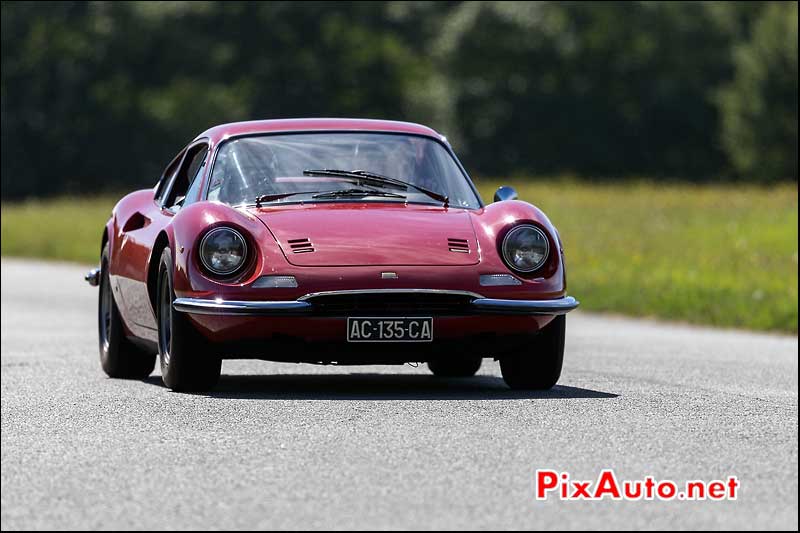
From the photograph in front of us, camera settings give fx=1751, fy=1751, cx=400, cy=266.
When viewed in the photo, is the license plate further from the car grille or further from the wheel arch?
the wheel arch

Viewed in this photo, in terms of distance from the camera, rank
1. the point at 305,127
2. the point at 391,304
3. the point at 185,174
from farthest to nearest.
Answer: the point at 185,174 < the point at 305,127 < the point at 391,304

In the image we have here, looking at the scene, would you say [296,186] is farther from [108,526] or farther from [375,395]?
[108,526]

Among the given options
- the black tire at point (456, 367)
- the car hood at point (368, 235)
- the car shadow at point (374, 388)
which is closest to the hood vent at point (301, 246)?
the car hood at point (368, 235)

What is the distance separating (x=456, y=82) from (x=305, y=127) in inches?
2539

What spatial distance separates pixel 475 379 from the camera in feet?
33.3

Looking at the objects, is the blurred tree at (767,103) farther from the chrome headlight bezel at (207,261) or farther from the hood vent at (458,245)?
the chrome headlight bezel at (207,261)

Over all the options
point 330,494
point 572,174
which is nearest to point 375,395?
point 330,494

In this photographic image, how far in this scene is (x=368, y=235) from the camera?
8492mm

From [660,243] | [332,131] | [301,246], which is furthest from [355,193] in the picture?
[660,243]

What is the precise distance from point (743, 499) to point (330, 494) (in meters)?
1.31

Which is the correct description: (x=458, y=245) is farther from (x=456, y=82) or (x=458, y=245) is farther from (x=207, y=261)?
(x=456, y=82)

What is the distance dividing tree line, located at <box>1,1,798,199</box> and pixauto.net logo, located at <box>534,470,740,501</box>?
184 feet

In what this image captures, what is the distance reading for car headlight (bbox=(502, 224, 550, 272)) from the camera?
860 centimetres

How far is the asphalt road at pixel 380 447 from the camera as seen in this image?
5.29m
